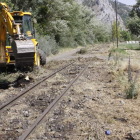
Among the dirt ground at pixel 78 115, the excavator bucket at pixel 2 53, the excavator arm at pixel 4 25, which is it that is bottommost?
the dirt ground at pixel 78 115

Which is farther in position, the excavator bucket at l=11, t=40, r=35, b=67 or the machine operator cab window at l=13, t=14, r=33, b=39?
the machine operator cab window at l=13, t=14, r=33, b=39

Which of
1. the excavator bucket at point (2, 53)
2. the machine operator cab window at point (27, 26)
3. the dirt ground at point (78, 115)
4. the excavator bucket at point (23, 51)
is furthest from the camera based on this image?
the machine operator cab window at point (27, 26)

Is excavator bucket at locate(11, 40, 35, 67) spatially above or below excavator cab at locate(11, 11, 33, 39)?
below

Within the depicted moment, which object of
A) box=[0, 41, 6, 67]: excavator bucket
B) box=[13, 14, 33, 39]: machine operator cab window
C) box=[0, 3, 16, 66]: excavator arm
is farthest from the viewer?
box=[13, 14, 33, 39]: machine operator cab window

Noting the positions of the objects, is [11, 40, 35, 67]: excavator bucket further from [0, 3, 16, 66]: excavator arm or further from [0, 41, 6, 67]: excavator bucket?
[0, 41, 6, 67]: excavator bucket

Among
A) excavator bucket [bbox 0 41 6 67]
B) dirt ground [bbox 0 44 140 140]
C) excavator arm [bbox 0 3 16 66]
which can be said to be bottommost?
dirt ground [bbox 0 44 140 140]

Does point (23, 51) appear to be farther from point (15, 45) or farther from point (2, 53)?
point (2, 53)

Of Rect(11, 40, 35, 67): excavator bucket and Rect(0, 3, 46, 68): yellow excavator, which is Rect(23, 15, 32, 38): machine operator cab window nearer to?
Rect(0, 3, 46, 68): yellow excavator

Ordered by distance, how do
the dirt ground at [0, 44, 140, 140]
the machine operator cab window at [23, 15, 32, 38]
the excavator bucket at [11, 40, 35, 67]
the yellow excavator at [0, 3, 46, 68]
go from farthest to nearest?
the machine operator cab window at [23, 15, 32, 38] < the yellow excavator at [0, 3, 46, 68] < the excavator bucket at [11, 40, 35, 67] < the dirt ground at [0, 44, 140, 140]

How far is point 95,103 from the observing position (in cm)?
713

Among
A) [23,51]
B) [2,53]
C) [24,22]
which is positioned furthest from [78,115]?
[24,22]

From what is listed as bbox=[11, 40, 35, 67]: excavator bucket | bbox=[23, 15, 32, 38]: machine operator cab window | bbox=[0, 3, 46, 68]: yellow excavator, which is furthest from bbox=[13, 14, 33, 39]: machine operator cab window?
bbox=[11, 40, 35, 67]: excavator bucket

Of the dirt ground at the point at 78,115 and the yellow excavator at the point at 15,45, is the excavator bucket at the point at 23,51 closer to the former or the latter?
the yellow excavator at the point at 15,45

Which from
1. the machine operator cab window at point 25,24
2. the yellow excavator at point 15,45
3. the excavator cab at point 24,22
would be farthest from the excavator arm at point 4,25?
the machine operator cab window at point 25,24
